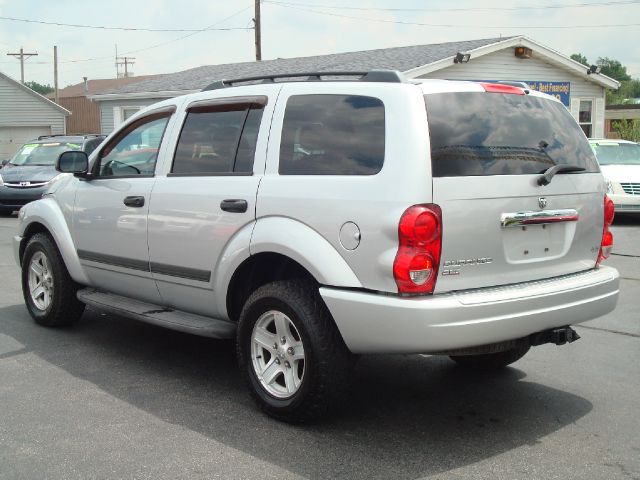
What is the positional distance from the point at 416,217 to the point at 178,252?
1.85 metres

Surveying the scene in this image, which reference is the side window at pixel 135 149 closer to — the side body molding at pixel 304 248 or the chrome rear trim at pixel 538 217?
the side body molding at pixel 304 248

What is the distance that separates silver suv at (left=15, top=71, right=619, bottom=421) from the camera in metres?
4.00

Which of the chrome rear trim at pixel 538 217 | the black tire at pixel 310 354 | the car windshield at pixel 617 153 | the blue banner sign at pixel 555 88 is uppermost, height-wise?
the blue banner sign at pixel 555 88

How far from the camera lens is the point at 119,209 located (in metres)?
5.70

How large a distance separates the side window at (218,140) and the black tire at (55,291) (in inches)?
66.7

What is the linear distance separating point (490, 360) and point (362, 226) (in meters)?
1.94

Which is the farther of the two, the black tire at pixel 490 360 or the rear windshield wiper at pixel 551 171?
the black tire at pixel 490 360

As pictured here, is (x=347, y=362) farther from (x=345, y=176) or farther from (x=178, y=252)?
(x=178, y=252)

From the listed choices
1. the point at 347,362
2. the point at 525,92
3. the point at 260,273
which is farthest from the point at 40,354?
the point at 525,92

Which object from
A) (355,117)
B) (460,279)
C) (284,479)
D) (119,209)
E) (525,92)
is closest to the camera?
(284,479)

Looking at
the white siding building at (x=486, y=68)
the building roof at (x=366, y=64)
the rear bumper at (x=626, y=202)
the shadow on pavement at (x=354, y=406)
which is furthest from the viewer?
the white siding building at (x=486, y=68)

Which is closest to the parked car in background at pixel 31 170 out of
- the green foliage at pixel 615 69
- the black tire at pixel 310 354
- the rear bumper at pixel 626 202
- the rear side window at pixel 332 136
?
the rear bumper at pixel 626 202

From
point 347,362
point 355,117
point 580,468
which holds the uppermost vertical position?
point 355,117

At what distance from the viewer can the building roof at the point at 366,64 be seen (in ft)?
71.9
